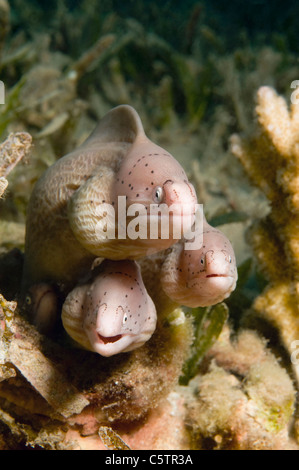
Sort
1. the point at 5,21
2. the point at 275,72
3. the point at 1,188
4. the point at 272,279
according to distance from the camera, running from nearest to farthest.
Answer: the point at 1,188
the point at 272,279
the point at 5,21
the point at 275,72

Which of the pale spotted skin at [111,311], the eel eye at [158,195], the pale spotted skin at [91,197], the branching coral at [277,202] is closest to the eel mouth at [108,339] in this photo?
the pale spotted skin at [111,311]

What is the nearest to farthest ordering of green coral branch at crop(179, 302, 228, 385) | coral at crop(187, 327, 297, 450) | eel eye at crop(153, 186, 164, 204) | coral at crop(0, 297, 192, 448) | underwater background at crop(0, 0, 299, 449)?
eel eye at crop(153, 186, 164, 204), coral at crop(0, 297, 192, 448), underwater background at crop(0, 0, 299, 449), coral at crop(187, 327, 297, 450), green coral branch at crop(179, 302, 228, 385)

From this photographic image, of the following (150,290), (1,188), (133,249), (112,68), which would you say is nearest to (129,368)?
(150,290)

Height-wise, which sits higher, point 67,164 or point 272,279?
point 67,164

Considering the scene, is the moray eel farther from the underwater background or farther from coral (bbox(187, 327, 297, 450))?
coral (bbox(187, 327, 297, 450))

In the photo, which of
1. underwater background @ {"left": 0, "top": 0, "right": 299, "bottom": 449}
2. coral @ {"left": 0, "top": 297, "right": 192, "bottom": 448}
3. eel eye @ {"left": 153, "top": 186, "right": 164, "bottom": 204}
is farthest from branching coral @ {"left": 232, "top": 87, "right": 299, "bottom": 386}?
eel eye @ {"left": 153, "top": 186, "right": 164, "bottom": 204}

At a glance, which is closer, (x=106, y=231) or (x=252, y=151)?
(x=106, y=231)
